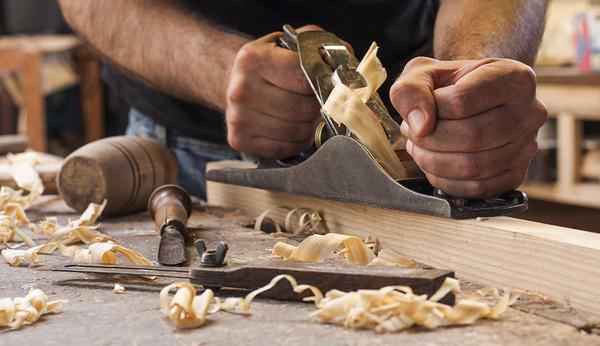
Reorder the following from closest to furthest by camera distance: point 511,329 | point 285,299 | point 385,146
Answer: point 511,329 → point 285,299 → point 385,146

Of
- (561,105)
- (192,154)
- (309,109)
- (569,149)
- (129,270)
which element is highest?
(309,109)

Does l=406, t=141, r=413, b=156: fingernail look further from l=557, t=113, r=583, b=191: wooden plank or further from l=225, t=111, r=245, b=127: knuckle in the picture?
l=557, t=113, r=583, b=191: wooden plank

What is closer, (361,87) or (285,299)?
(285,299)

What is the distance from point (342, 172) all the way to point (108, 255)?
1.15ft

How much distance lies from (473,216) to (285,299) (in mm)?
281

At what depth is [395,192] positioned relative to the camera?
44.6 inches

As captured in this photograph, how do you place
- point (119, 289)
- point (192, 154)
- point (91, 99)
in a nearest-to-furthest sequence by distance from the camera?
point (119, 289) < point (192, 154) < point (91, 99)

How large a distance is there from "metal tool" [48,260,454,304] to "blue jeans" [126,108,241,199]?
0.93m

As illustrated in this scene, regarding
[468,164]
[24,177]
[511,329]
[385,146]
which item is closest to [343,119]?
[385,146]

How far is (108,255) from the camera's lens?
43.2 inches

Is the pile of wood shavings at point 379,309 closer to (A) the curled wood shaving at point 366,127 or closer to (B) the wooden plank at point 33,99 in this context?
(A) the curled wood shaving at point 366,127

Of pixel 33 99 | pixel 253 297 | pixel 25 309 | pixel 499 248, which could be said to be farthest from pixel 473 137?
pixel 33 99

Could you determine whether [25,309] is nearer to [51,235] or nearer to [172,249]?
[172,249]

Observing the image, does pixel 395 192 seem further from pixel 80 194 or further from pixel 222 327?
pixel 80 194
